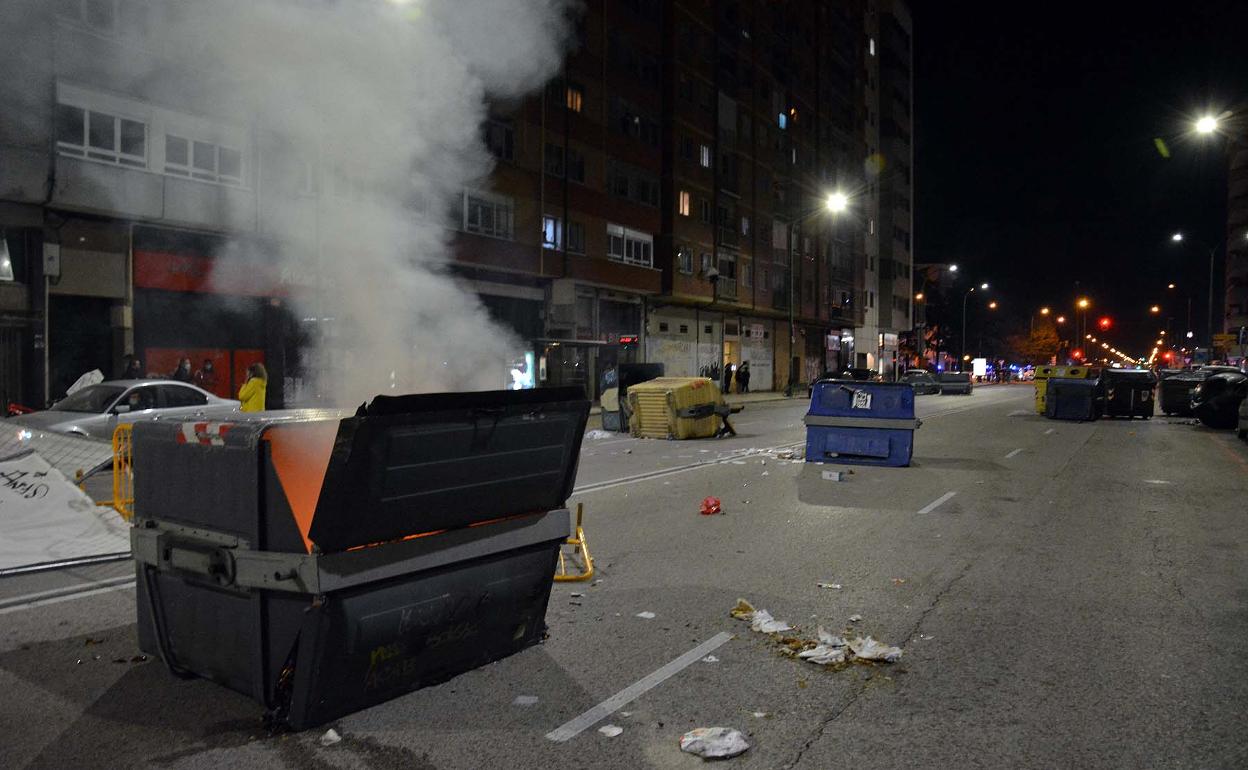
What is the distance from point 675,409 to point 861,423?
4.91 m

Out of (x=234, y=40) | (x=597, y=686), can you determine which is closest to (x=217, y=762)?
(x=597, y=686)

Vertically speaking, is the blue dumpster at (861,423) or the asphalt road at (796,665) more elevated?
the blue dumpster at (861,423)

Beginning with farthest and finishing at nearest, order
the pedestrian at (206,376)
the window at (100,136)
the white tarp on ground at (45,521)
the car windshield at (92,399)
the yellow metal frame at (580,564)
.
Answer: the pedestrian at (206,376) → the window at (100,136) → the car windshield at (92,399) → the white tarp on ground at (45,521) → the yellow metal frame at (580,564)

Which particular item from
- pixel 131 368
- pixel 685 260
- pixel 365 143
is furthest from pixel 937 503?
pixel 685 260

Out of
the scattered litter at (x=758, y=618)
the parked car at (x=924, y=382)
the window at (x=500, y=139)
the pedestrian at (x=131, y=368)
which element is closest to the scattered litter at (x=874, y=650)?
the scattered litter at (x=758, y=618)

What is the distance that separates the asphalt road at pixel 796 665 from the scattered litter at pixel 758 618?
11 cm

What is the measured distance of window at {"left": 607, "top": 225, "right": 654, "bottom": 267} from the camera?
32.6 m

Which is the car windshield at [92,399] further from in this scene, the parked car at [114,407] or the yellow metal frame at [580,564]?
the yellow metal frame at [580,564]

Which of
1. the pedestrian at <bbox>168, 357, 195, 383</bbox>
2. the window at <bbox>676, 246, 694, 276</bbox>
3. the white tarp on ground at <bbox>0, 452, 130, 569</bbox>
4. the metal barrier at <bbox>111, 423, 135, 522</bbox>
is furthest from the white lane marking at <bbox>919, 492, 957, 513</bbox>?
the window at <bbox>676, 246, 694, 276</bbox>

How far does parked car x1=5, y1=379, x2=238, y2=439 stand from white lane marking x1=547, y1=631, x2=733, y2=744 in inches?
358

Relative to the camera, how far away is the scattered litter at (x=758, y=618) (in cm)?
488

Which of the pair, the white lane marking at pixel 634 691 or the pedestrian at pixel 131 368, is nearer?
the white lane marking at pixel 634 691

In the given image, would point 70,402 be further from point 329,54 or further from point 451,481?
point 451,481

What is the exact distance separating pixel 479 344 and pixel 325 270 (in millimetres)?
2289
